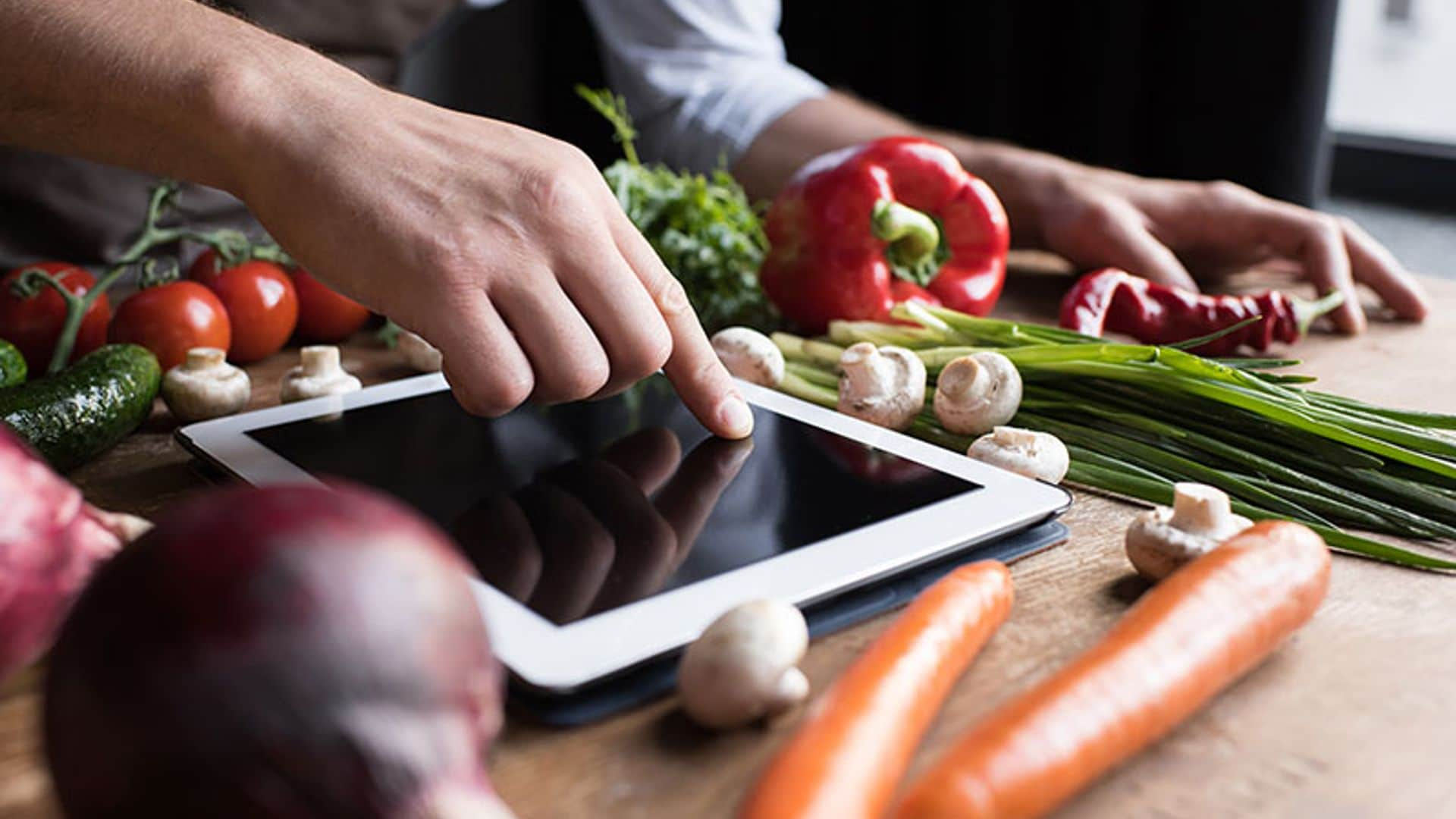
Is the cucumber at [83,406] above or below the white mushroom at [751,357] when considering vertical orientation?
above

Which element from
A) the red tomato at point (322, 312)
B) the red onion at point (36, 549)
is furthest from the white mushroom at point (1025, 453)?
the red tomato at point (322, 312)

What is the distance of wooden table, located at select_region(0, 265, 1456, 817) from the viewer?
22.5 inches

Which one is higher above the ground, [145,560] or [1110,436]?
[145,560]

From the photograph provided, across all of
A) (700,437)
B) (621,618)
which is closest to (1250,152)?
(700,437)

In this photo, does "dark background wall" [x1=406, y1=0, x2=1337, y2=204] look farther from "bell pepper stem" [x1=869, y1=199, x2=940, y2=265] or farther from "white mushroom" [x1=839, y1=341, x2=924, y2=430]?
"white mushroom" [x1=839, y1=341, x2=924, y2=430]

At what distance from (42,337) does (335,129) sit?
0.57 meters

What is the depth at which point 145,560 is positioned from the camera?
0.44 m

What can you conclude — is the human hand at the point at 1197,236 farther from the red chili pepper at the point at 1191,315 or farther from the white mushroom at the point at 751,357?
the white mushroom at the point at 751,357

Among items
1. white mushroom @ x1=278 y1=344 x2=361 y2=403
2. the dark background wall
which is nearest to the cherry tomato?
white mushroom @ x1=278 y1=344 x2=361 y2=403

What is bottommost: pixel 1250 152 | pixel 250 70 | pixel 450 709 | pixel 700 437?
pixel 1250 152

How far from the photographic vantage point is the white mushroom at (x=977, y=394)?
1.06m

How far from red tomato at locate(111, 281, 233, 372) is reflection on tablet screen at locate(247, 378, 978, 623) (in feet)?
1.08

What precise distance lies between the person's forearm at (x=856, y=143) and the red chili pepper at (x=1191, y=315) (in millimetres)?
329

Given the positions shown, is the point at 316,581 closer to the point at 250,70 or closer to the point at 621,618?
the point at 621,618
